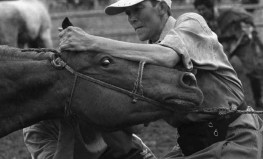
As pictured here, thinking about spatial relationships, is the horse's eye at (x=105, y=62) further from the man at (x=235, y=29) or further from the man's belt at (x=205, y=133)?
the man at (x=235, y=29)

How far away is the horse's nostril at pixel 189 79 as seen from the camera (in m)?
3.30

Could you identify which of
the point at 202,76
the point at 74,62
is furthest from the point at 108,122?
the point at 202,76

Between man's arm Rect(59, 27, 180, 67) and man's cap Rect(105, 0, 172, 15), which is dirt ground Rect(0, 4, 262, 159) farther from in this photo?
man's arm Rect(59, 27, 180, 67)

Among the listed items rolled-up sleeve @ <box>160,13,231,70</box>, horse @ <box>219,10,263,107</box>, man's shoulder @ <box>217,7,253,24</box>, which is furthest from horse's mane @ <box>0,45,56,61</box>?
man's shoulder @ <box>217,7,253,24</box>

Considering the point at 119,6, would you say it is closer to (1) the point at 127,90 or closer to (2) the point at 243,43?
(1) the point at 127,90

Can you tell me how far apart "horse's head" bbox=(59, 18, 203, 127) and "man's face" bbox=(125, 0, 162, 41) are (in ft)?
2.14

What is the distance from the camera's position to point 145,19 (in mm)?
3922

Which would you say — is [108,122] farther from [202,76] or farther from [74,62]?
[202,76]

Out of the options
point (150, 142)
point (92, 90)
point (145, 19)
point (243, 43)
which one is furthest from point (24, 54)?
point (243, 43)

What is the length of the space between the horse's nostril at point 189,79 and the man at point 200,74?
0.10m

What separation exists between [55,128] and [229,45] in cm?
855

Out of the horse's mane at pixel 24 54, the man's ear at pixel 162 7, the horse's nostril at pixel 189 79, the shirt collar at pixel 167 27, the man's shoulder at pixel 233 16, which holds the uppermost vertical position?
the man's ear at pixel 162 7

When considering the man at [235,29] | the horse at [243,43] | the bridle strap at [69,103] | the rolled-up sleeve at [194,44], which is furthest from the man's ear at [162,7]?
the horse at [243,43]

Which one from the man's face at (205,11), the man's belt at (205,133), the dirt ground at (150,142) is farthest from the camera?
the man's face at (205,11)
